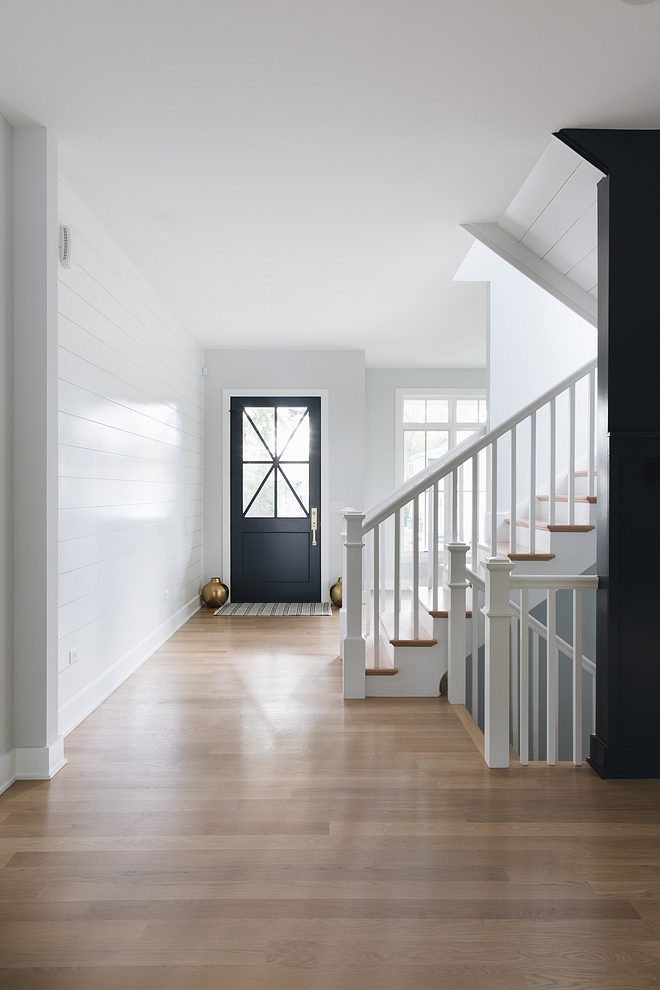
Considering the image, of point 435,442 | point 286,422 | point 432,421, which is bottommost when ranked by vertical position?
point 435,442

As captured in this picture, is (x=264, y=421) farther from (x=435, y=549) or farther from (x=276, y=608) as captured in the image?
(x=435, y=549)

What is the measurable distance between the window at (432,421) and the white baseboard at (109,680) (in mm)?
3573

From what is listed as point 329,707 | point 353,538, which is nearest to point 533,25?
point 353,538

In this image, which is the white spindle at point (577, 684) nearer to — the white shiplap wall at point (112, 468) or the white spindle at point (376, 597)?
the white spindle at point (376, 597)

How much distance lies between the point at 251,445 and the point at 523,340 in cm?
306

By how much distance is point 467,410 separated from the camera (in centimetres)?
773

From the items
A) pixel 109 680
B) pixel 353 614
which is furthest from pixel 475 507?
pixel 109 680

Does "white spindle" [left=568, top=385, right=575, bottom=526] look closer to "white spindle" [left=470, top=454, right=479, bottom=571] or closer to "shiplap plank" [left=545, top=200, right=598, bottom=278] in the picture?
"white spindle" [left=470, top=454, right=479, bottom=571]

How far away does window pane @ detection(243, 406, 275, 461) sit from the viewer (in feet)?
21.9

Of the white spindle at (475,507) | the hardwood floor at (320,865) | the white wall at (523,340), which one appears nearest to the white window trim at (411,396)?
the white wall at (523,340)

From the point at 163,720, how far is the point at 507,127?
3139 mm

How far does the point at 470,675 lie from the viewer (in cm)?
404

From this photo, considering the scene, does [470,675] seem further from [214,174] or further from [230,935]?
[214,174]

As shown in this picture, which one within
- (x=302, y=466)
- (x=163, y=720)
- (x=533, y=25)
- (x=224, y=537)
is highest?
(x=533, y=25)
